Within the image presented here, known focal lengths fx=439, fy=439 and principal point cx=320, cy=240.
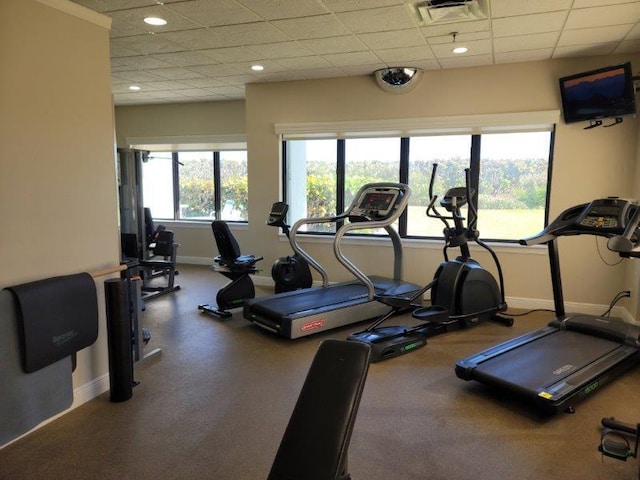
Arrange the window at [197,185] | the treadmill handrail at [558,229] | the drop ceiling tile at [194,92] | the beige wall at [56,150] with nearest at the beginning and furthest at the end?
the beige wall at [56,150], the treadmill handrail at [558,229], the drop ceiling tile at [194,92], the window at [197,185]

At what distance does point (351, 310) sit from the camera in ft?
14.4

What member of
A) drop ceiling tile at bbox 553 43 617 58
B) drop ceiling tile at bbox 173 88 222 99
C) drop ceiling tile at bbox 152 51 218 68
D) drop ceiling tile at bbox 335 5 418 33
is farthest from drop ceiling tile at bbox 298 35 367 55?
drop ceiling tile at bbox 173 88 222 99

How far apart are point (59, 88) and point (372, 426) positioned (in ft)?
9.12

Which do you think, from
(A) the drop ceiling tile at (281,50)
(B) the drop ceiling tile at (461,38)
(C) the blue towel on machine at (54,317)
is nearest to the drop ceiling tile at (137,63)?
(A) the drop ceiling tile at (281,50)

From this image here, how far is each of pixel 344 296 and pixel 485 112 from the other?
268 centimetres

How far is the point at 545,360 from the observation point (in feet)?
10.2

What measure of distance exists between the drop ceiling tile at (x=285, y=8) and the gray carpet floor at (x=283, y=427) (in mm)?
2791

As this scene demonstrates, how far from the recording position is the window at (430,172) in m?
5.22

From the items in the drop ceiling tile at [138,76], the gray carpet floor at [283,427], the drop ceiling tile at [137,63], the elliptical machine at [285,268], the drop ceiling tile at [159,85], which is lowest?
the gray carpet floor at [283,427]

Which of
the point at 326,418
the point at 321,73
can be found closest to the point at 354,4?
the point at 321,73

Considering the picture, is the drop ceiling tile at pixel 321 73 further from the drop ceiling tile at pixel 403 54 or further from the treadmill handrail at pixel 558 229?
the treadmill handrail at pixel 558 229

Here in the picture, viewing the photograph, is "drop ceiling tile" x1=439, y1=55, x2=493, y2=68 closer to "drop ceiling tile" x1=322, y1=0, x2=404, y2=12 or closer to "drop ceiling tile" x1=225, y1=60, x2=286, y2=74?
"drop ceiling tile" x1=322, y1=0, x2=404, y2=12

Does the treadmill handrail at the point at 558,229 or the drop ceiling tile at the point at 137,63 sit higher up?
the drop ceiling tile at the point at 137,63

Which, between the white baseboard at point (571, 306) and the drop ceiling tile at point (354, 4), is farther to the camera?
the white baseboard at point (571, 306)
